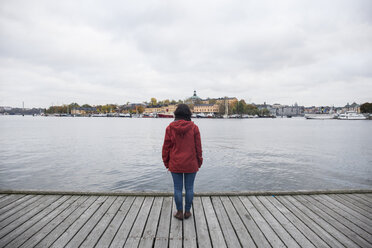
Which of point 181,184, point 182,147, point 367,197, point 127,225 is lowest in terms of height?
point 367,197

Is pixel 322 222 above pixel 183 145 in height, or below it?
below

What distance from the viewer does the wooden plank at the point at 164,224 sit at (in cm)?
339

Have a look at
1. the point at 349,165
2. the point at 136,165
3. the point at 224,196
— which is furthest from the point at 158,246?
the point at 349,165

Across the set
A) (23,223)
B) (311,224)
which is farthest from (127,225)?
(311,224)

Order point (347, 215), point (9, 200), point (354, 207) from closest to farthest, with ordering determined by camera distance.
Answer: point (347, 215) < point (354, 207) < point (9, 200)

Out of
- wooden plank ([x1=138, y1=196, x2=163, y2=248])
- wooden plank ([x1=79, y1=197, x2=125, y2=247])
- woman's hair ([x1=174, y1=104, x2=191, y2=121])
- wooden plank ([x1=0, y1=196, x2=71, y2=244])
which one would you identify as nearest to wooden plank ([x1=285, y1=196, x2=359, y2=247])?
wooden plank ([x1=138, y1=196, x2=163, y2=248])

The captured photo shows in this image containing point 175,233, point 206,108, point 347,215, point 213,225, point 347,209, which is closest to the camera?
point 175,233

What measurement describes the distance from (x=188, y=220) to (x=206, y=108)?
17395 cm

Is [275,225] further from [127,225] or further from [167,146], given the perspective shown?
[127,225]

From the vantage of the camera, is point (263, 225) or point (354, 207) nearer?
point (263, 225)

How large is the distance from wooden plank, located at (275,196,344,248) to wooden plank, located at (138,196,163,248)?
2881 mm

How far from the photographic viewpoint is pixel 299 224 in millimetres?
3979

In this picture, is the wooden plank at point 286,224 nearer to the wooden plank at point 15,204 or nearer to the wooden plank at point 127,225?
the wooden plank at point 127,225

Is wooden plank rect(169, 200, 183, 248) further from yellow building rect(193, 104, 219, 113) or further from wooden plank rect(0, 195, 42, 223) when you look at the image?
yellow building rect(193, 104, 219, 113)
